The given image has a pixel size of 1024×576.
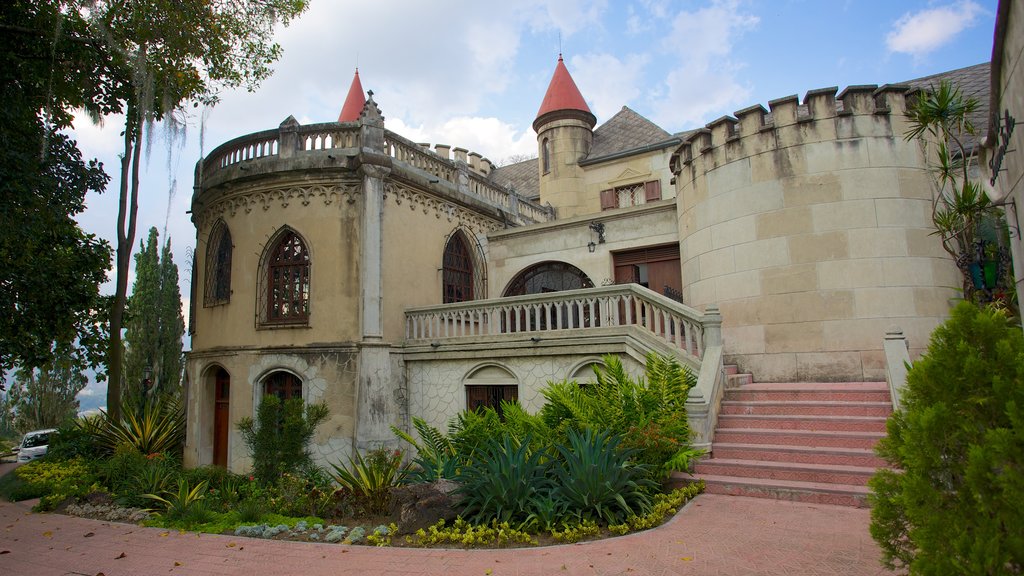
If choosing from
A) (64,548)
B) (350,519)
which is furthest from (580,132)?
(64,548)

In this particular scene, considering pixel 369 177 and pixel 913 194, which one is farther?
pixel 369 177

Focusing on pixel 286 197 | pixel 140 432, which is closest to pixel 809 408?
pixel 286 197

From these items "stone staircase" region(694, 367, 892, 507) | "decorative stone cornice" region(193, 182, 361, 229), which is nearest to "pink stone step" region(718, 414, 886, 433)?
"stone staircase" region(694, 367, 892, 507)

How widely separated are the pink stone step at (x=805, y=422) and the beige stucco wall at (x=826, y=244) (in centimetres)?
208

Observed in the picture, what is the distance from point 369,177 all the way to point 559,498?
9.20m

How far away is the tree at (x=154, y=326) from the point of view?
24.1 m

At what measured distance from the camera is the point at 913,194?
10.2m

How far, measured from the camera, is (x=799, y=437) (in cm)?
801

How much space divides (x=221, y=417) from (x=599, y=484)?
12.5 meters

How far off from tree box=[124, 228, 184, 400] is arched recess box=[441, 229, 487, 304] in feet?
50.6

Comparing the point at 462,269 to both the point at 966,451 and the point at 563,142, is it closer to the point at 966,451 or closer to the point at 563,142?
the point at 563,142

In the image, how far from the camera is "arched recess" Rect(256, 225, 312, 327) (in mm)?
13766

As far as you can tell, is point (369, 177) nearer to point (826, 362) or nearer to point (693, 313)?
point (693, 313)

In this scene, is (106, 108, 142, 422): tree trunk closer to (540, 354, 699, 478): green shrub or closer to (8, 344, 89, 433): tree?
(540, 354, 699, 478): green shrub
